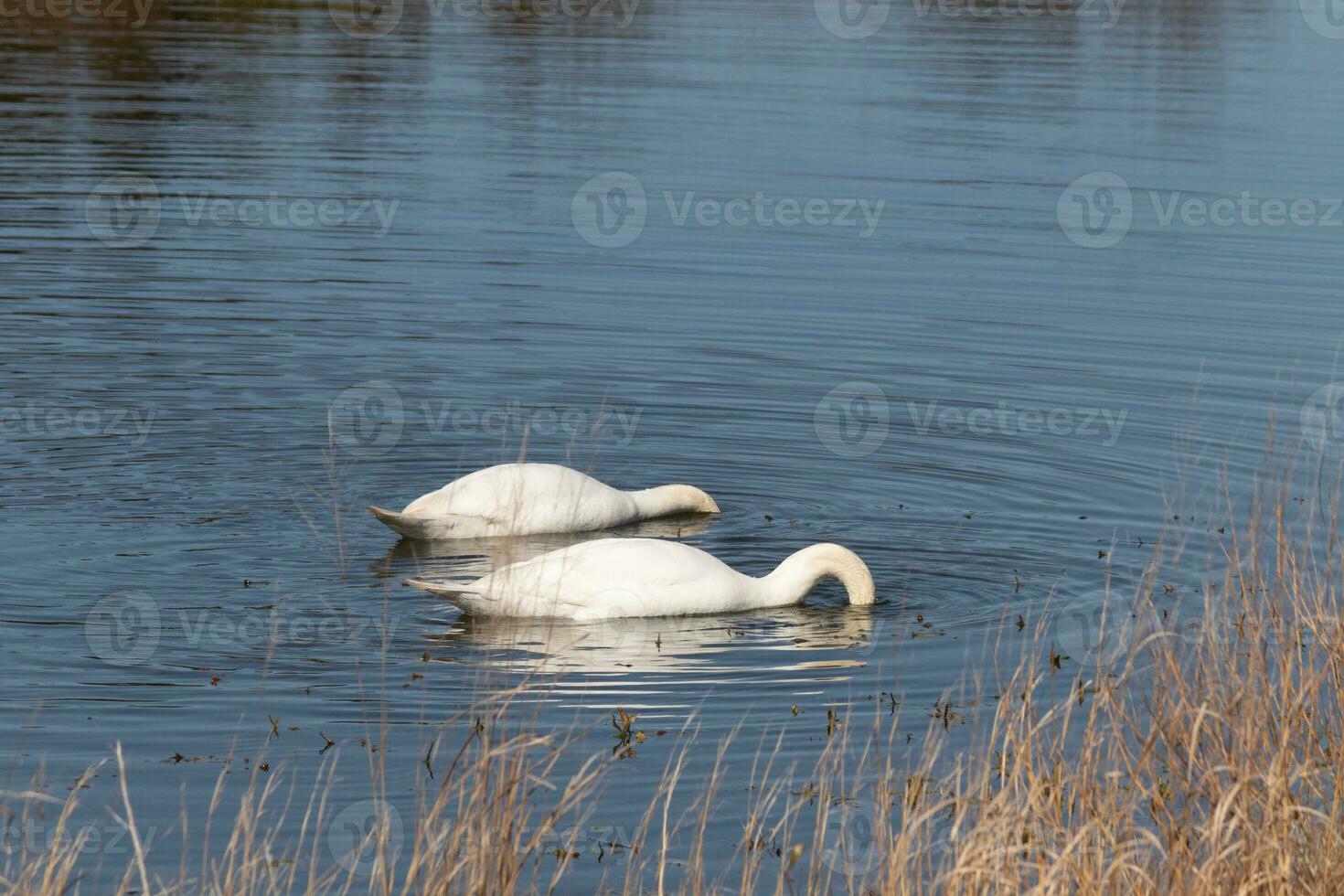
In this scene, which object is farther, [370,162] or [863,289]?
[370,162]

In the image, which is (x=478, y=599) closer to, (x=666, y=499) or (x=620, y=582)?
(x=620, y=582)

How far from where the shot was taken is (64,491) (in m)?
12.2

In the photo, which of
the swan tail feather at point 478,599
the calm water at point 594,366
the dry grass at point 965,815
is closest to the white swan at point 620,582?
the swan tail feather at point 478,599

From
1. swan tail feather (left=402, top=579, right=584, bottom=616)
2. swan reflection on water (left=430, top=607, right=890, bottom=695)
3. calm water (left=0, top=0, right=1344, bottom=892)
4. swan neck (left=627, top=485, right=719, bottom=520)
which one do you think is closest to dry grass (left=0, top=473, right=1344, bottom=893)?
calm water (left=0, top=0, right=1344, bottom=892)

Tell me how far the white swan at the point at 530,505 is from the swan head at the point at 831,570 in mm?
1639

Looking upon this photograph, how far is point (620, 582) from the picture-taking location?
1045cm

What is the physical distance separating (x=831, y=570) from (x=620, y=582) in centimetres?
124

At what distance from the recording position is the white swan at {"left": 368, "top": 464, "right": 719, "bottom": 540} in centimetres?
1168

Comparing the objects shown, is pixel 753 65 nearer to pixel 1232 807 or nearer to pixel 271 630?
pixel 271 630

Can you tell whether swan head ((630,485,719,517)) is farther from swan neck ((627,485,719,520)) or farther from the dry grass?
the dry grass

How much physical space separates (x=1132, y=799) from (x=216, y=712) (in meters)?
4.39

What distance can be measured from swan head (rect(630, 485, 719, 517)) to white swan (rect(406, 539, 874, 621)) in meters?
1.87

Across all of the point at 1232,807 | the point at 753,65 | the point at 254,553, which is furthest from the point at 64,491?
the point at 753,65

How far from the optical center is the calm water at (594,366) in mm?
9516
